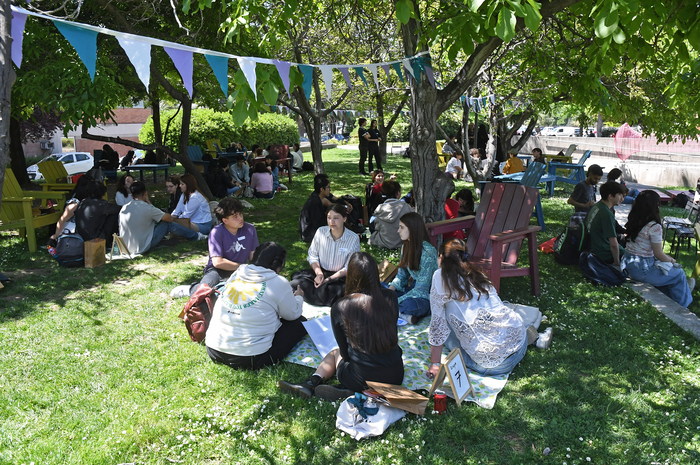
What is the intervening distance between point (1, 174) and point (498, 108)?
407 inches

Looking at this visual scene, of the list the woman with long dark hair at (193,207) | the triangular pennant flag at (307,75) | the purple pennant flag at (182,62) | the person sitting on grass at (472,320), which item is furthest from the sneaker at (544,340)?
the woman with long dark hair at (193,207)

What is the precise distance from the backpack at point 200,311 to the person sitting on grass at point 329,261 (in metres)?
1.23

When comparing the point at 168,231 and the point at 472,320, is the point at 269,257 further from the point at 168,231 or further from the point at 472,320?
the point at 168,231

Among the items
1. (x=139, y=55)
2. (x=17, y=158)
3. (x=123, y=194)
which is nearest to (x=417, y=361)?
(x=139, y=55)

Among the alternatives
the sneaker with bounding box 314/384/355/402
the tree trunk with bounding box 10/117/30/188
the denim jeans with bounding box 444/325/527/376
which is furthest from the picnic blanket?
the tree trunk with bounding box 10/117/30/188

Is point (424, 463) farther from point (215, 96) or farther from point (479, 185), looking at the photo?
point (215, 96)

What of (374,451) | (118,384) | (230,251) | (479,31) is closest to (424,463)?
(374,451)

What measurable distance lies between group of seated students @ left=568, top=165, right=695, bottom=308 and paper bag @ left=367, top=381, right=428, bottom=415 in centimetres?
362

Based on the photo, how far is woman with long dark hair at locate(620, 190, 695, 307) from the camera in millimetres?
5641

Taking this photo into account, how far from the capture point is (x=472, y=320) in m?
3.87

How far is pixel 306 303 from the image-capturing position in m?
5.48

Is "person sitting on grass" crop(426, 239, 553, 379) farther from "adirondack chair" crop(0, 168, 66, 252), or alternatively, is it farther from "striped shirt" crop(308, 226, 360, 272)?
"adirondack chair" crop(0, 168, 66, 252)

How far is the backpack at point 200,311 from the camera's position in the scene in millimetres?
4410

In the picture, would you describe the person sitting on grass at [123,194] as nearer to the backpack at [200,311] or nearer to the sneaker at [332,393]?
the backpack at [200,311]
